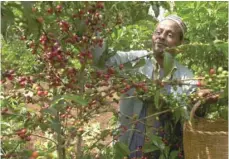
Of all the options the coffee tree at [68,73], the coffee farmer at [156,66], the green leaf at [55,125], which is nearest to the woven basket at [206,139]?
the coffee tree at [68,73]

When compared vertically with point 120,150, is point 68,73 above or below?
above

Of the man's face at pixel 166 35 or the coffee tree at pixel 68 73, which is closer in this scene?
the coffee tree at pixel 68 73

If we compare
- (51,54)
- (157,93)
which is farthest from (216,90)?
(51,54)

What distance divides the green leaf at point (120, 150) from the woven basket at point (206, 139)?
11.1 inches

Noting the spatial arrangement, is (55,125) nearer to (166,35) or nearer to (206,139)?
(206,139)

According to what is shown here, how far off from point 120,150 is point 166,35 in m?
0.81

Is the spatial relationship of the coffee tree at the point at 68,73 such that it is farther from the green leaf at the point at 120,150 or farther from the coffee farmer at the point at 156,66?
the coffee farmer at the point at 156,66

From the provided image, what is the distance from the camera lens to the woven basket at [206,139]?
171 centimetres

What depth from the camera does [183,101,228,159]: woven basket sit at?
171 cm

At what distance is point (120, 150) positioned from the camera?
5.76 ft

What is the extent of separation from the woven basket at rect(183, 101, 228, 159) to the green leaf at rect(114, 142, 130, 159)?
0.28 m

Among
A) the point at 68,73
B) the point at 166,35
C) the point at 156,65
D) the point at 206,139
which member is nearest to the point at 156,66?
the point at 156,65

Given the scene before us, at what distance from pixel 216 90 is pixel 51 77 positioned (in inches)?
21.1

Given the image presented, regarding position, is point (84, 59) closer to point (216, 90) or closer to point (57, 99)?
point (57, 99)
